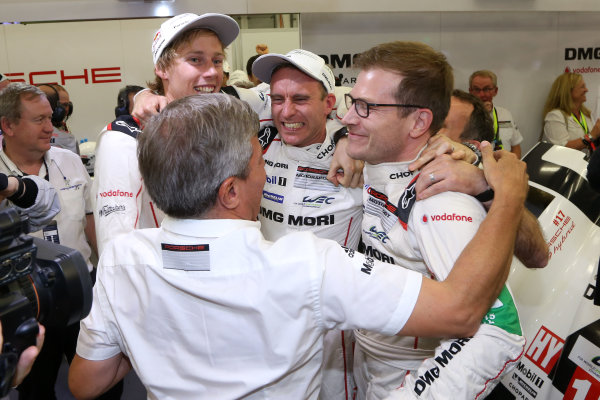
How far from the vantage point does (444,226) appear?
1.41m

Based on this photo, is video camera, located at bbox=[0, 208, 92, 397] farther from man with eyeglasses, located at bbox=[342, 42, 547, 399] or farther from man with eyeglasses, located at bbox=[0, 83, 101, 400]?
man with eyeglasses, located at bbox=[0, 83, 101, 400]

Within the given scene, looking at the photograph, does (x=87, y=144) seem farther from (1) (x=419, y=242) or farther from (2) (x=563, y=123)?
(2) (x=563, y=123)

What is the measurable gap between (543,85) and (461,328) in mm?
6788

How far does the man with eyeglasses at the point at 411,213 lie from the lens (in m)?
1.32

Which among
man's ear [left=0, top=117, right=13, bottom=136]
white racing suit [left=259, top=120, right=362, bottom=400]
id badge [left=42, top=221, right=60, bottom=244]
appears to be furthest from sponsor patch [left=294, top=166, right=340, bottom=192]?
man's ear [left=0, top=117, right=13, bottom=136]

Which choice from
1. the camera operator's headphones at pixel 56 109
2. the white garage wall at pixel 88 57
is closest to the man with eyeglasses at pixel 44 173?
the camera operator's headphones at pixel 56 109

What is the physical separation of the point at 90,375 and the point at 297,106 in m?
1.37

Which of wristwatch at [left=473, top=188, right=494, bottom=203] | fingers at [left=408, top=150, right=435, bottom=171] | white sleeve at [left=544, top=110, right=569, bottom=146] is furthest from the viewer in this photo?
white sleeve at [left=544, top=110, right=569, bottom=146]

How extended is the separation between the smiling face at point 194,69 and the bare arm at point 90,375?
1146mm

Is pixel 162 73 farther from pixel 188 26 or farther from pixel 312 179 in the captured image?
pixel 312 179

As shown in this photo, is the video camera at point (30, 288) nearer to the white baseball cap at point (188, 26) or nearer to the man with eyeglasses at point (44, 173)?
the white baseball cap at point (188, 26)

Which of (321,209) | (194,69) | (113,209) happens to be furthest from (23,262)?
(321,209)

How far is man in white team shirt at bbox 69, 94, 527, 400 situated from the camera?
1.18 m

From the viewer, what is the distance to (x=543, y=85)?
23.1ft
